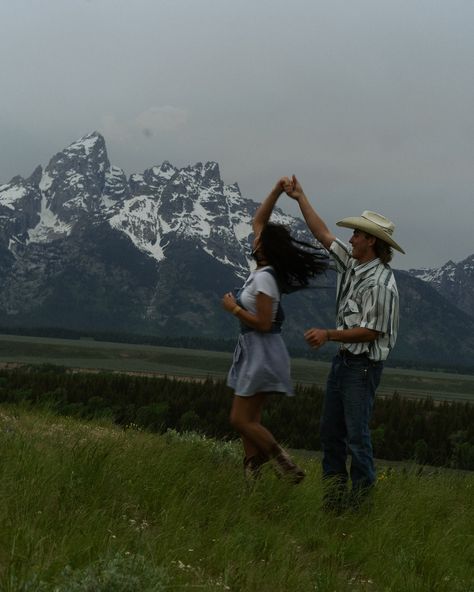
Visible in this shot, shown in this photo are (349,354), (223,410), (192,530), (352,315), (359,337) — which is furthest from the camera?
(223,410)

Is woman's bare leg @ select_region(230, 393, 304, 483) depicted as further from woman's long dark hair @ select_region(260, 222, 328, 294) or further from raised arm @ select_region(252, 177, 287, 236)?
raised arm @ select_region(252, 177, 287, 236)

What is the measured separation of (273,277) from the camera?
7500 mm

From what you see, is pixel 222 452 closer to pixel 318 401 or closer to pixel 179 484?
pixel 179 484

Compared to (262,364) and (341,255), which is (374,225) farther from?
(262,364)

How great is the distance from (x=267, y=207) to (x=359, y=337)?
1569 millimetres

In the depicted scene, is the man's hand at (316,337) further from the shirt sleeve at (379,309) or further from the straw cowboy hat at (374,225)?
the straw cowboy hat at (374,225)

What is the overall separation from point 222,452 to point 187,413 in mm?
111727

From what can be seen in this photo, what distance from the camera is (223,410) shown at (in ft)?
415

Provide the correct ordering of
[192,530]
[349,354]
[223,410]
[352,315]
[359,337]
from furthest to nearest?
[223,410] < [349,354] < [352,315] < [359,337] < [192,530]

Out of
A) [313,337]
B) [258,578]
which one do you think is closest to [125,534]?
[258,578]

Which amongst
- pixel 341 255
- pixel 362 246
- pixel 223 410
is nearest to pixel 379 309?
pixel 362 246

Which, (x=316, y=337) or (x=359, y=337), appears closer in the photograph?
(x=316, y=337)

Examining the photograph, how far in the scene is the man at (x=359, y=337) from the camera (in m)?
7.16

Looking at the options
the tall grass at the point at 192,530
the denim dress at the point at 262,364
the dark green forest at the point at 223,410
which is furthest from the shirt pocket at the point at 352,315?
the dark green forest at the point at 223,410
